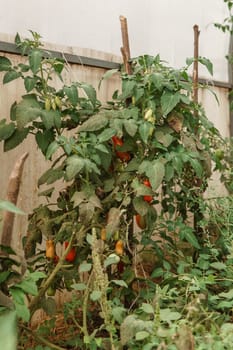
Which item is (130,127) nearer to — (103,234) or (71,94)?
(71,94)

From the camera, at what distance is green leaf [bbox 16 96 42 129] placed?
162 centimetres

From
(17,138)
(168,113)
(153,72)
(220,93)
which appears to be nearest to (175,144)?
(168,113)

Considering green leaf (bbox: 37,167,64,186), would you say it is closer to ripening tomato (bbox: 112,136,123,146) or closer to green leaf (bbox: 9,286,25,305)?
ripening tomato (bbox: 112,136,123,146)

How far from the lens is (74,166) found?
5.07ft

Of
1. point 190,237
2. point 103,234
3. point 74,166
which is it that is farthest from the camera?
point 190,237

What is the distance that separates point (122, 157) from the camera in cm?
179

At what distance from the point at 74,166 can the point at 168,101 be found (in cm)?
42

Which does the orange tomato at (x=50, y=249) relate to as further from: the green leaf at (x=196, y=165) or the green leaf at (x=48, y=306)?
the green leaf at (x=196, y=165)

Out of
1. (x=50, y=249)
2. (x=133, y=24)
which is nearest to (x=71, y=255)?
(x=50, y=249)

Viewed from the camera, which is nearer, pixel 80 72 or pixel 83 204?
pixel 83 204

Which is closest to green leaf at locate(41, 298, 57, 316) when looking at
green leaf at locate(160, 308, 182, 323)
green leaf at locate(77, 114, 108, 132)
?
green leaf at locate(160, 308, 182, 323)

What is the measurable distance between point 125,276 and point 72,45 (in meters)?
1.20

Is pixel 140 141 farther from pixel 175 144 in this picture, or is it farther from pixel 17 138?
pixel 17 138

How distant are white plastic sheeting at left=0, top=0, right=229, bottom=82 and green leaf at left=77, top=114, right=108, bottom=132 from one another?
680 millimetres
